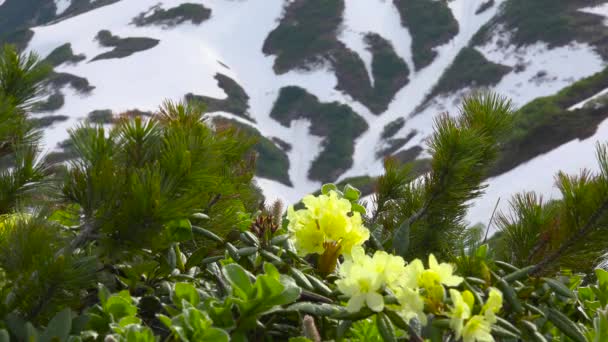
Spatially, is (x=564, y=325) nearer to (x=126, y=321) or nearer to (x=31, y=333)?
(x=126, y=321)

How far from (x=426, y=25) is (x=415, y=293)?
7417 centimetres

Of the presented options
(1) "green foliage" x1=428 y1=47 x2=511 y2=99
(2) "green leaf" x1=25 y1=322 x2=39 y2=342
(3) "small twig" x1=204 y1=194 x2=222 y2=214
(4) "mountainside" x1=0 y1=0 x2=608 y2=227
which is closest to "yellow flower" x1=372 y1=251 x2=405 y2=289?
(2) "green leaf" x1=25 y1=322 x2=39 y2=342

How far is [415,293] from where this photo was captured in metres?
1.03

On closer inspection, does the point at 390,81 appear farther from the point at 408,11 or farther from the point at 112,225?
the point at 112,225

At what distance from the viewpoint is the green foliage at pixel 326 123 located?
54.3 metres

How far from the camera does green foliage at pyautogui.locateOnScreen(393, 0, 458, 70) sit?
68125mm

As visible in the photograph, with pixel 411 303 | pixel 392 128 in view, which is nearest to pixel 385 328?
pixel 411 303

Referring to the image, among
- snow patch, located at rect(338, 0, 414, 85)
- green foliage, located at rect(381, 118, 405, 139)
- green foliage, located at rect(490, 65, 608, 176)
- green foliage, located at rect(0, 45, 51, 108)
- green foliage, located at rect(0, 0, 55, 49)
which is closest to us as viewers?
green foliage, located at rect(0, 45, 51, 108)

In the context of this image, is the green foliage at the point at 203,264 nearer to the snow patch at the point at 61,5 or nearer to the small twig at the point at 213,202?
the small twig at the point at 213,202

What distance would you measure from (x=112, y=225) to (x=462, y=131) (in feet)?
5.29

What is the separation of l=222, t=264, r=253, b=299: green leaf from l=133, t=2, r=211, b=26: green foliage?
76216 millimetres

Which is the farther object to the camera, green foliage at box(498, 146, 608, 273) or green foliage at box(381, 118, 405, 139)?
green foliage at box(381, 118, 405, 139)

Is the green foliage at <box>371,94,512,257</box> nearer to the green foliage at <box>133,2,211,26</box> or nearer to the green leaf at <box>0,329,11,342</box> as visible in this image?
the green leaf at <box>0,329,11,342</box>

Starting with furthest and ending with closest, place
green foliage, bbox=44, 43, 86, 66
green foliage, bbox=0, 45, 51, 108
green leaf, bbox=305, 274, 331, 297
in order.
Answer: green foliage, bbox=44, 43, 86, 66 → green foliage, bbox=0, 45, 51, 108 → green leaf, bbox=305, 274, 331, 297
